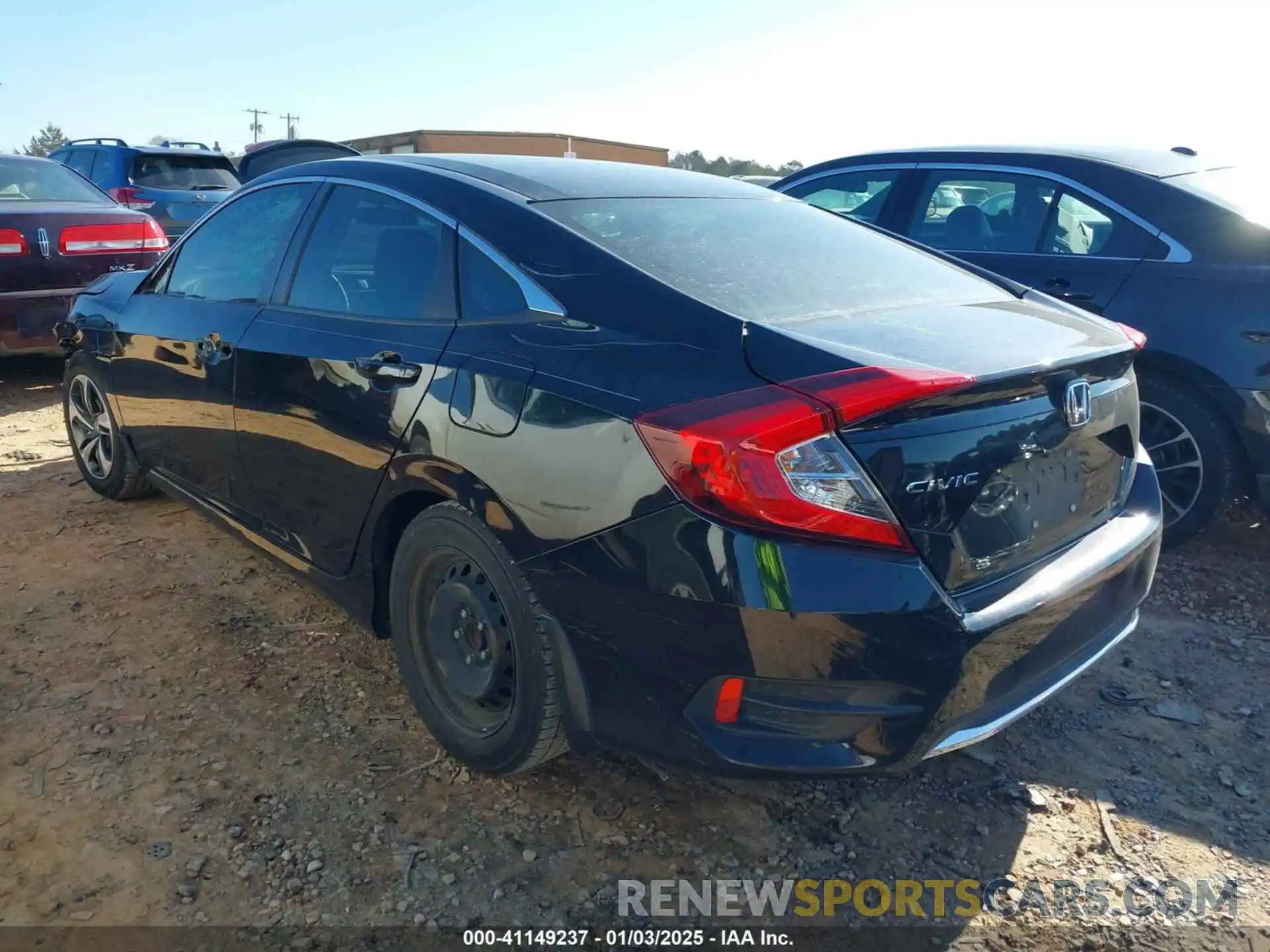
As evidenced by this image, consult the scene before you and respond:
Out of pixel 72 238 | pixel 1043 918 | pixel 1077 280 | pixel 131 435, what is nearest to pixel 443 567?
pixel 1043 918

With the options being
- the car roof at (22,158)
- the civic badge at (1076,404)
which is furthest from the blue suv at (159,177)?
the civic badge at (1076,404)

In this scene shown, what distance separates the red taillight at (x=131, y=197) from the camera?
10.8 metres

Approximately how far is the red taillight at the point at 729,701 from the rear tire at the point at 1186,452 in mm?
Answer: 2863

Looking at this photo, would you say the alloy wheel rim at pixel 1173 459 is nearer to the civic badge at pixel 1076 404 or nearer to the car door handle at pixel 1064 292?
the car door handle at pixel 1064 292

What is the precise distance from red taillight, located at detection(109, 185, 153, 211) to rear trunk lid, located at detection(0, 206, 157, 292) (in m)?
4.66

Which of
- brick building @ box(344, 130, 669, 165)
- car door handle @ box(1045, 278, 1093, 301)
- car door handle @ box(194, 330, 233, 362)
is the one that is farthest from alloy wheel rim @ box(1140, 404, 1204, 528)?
brick building @ box(344, 130, 669, 165)

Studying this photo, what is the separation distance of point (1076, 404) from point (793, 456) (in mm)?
831

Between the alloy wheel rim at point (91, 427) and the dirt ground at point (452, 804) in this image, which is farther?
the alloy wheel rim at point (91, 427)

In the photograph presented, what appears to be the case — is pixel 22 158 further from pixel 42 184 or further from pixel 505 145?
pixel 505 145

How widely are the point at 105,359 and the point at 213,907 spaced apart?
2867 mm

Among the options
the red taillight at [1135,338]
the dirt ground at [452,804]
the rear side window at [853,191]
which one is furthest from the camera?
the rear side window at [853,191]

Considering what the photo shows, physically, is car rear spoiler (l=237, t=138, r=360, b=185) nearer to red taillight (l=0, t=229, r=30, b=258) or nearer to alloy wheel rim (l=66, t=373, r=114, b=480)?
red taillight (l=0, t=229, r=30, b=258)

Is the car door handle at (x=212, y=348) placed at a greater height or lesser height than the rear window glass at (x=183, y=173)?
lesser

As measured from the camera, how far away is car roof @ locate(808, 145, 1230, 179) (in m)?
4.25
